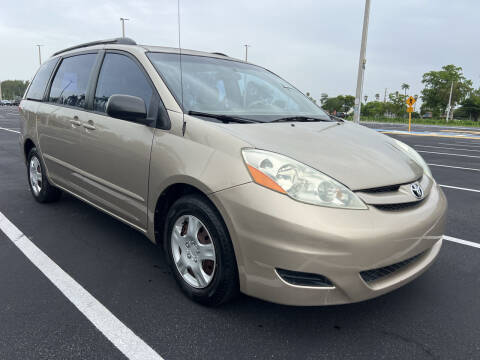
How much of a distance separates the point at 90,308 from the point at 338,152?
6.08 feet

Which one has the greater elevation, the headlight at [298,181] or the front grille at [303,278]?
the headlight at [298,181]

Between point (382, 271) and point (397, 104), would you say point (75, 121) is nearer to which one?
point (382, 271)

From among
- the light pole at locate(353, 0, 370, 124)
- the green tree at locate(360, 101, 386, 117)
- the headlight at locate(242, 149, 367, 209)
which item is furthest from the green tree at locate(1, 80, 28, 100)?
the headlight at locate(242, 149, 367, 209)

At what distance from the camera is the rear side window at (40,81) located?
4418 mm

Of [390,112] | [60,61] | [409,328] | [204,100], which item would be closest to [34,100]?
[60,61]

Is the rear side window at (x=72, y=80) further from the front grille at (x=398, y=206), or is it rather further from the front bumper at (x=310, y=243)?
the front grille at (x=398, y=206)

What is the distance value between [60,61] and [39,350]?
10.7 ft

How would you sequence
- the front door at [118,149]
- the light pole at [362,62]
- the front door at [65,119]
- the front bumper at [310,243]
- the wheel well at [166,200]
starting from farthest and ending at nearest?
the light pole at [362,62] < the front door at [65,119] < the front door at [118,149] < the wheel well at [166,200] < the front bumper at [310,243]

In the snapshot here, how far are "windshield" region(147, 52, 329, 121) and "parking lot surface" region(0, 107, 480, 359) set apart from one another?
4.34 feet

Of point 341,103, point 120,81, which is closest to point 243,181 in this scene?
point 120,81

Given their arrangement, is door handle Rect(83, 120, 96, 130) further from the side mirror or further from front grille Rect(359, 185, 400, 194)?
front grille Rect(359, 185, 400, 194)

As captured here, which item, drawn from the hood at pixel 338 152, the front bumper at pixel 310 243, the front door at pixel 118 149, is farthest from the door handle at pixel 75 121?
the front bumper at pixel 310 243

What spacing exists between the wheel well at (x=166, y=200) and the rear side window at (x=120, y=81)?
2.19 ft

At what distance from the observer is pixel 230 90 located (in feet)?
10.1
